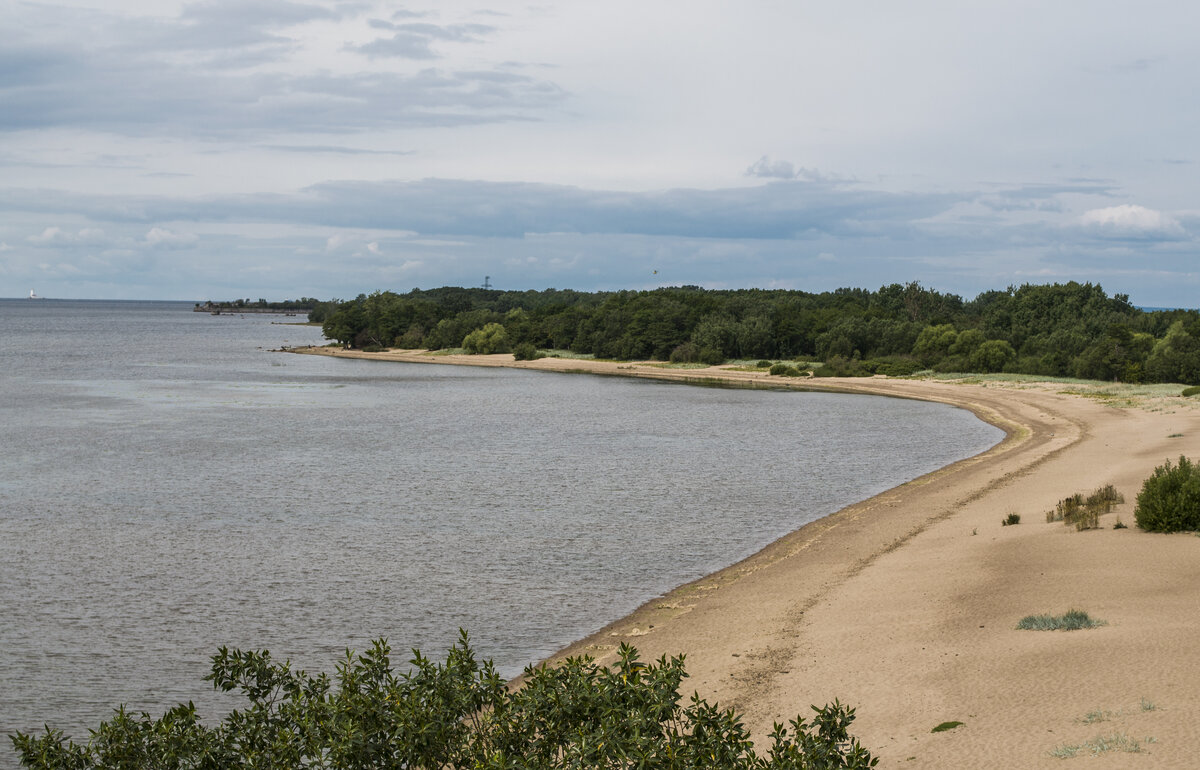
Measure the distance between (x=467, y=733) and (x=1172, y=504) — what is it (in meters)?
20.1

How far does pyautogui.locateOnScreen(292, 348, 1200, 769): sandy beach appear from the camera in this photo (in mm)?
11953

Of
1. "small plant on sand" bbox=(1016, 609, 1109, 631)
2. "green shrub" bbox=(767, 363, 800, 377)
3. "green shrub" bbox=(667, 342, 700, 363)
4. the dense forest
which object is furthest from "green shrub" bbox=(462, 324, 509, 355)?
"small plant on sand" bbox=(1016, 609, 1109, 631)

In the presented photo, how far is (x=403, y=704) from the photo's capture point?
9.04 m

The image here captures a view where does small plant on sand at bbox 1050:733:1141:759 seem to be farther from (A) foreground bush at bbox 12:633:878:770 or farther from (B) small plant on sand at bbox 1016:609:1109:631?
(B) small plant on sand at bbox 1016:609:1109:631

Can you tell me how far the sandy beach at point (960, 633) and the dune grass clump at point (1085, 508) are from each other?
0.39 metres

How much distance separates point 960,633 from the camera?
54.6 feet

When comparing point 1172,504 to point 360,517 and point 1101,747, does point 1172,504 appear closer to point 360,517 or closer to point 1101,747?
point 1101,747

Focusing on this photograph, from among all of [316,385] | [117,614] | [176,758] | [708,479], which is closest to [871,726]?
[176,758]

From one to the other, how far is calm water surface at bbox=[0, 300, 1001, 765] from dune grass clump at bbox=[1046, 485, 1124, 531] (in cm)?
788

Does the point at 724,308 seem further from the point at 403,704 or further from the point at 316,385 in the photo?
the point at 403,704

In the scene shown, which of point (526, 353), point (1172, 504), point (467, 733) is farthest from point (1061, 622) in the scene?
point (526, 353)

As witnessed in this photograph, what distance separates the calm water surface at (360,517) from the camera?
19625mm

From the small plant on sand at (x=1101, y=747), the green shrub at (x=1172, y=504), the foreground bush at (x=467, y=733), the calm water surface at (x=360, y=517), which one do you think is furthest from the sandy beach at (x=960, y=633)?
the foreground bush at (x=467, y=733)

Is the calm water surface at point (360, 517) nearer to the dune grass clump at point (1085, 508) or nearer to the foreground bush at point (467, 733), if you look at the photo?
Result: the foreground bush at point (467, 733)
